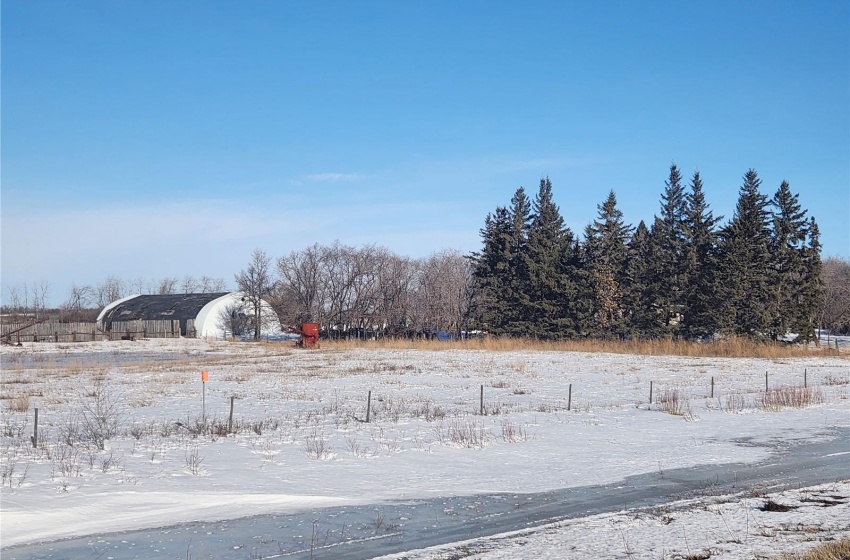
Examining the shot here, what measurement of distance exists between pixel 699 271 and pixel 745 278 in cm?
392

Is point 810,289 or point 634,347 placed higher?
point 810,289

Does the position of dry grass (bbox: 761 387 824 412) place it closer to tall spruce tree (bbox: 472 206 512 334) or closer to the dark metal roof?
tall spruce tree (bbox: 472 206 512 334)

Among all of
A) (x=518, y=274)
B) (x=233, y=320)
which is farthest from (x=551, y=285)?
(x=233, y=320)

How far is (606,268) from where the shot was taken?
66.4 m

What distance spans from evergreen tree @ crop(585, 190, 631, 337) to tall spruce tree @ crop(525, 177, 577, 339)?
1.95 meters

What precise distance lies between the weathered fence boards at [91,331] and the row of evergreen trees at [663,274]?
3651 cm

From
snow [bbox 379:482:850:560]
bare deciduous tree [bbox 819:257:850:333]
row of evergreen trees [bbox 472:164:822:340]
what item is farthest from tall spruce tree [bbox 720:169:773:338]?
snow [bbox 379:482:850:560]

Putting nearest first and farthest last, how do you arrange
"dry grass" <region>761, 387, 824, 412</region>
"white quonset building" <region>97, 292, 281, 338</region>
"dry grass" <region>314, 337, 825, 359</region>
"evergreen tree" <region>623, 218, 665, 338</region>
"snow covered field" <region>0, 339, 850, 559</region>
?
1. "snow covered field" <region>0, 339, 850, 559</region>
2. "dry grass" <region>761, 387, 824, 412</region>
3. "dry grass" <region>314, 337, 825, 359</region>
4. "evergreen tree" <region>623, 218, 665, 338</region>
5. "white quonset building" <region>97, 292, 281, 338</region>

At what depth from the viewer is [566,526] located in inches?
391

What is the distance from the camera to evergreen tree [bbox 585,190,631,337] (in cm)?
6619

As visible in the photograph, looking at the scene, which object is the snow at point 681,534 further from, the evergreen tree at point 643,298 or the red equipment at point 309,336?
the evergreen tree at point 643,298

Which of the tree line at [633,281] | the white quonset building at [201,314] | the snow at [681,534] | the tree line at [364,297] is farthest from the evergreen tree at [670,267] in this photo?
the snow at [681,534]

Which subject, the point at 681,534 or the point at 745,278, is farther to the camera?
the point at 745,278

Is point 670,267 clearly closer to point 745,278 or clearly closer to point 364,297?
point 745,278
